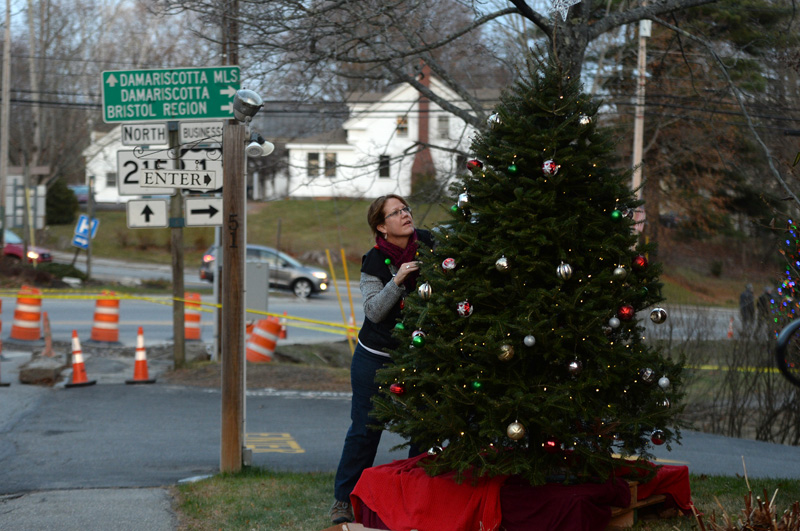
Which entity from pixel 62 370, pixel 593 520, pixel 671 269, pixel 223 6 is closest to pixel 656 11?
pixel 223 6

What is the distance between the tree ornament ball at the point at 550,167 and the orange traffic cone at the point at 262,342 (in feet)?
37.6

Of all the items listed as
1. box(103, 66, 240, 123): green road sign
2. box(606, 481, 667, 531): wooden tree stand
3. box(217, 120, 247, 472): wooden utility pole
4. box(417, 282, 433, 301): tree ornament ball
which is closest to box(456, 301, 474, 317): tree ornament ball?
box(417, 282, 433, 301): tree ornament ball

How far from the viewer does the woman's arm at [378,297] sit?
484cm

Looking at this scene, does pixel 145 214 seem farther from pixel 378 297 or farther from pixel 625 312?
pixel 625 312

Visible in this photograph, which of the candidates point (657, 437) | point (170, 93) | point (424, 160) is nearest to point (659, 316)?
point (657, 437)

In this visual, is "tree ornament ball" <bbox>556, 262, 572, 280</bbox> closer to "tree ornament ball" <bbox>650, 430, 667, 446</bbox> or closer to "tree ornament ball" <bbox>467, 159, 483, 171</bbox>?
"tree ornament ball" <bbox>467, 159, 483, 171</bbox>

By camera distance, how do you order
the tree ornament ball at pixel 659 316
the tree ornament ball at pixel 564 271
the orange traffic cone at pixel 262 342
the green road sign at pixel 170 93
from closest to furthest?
the tree ornament ball at pixel 564 271
the tree ornament ball at pixel 659 316
the green road sign at pixel 170 93
the orange traffic cone at pixel 262 342

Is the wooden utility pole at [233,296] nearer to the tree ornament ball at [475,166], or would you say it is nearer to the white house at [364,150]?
the white house at [364,150]

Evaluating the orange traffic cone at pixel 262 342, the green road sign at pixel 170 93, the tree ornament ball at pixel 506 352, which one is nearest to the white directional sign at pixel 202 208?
the green road sign at pixel 170 93

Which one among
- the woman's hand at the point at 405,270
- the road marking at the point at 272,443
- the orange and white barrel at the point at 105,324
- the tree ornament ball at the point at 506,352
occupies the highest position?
the woman's hand at the point at 405,270

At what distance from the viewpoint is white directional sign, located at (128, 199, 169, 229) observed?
998 centimetres

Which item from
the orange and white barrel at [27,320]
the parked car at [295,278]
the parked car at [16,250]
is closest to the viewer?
the orange and white barrel at [27,320]

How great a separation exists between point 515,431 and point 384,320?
1.21 metres

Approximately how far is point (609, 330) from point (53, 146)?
1541 inches
